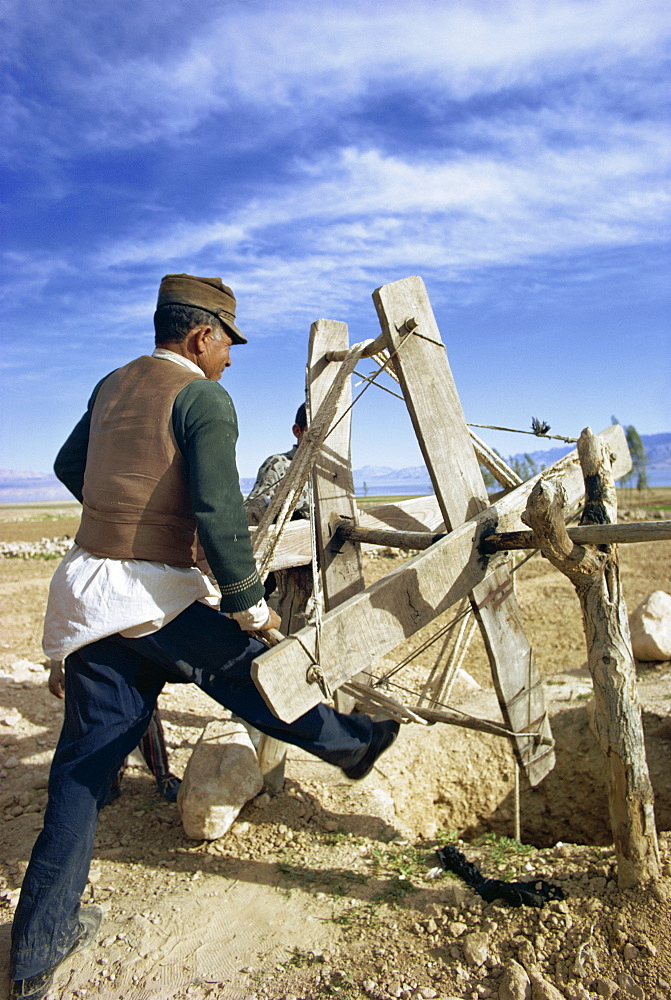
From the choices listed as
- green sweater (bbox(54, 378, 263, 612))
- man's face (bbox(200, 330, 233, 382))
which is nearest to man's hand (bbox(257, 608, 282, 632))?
green sweater (bbox(54, 378, 263, 612))

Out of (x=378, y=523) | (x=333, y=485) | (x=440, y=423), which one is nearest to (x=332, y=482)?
(x=333, y=485)

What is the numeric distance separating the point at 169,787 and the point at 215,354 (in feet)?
7.58

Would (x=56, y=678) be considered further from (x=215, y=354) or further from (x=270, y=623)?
(x=215, y=354)

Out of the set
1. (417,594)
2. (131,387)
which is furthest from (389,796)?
(131,387)

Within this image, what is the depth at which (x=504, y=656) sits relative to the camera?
8.97 feet

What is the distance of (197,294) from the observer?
2.52 metres

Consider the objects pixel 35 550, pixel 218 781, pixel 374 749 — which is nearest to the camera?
pixel 374 749

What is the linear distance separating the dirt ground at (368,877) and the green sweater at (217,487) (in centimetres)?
124

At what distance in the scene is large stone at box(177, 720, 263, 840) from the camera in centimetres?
300

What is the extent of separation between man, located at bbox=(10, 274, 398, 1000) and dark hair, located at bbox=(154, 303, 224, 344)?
96 millimetres

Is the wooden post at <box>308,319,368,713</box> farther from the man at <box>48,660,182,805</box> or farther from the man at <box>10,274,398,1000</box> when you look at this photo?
the man at <box>48,660,182,805</box>

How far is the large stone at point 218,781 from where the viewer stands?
3004 mm

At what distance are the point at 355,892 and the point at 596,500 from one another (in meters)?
1.82

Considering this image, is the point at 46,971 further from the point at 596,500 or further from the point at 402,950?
the point at 596,500
